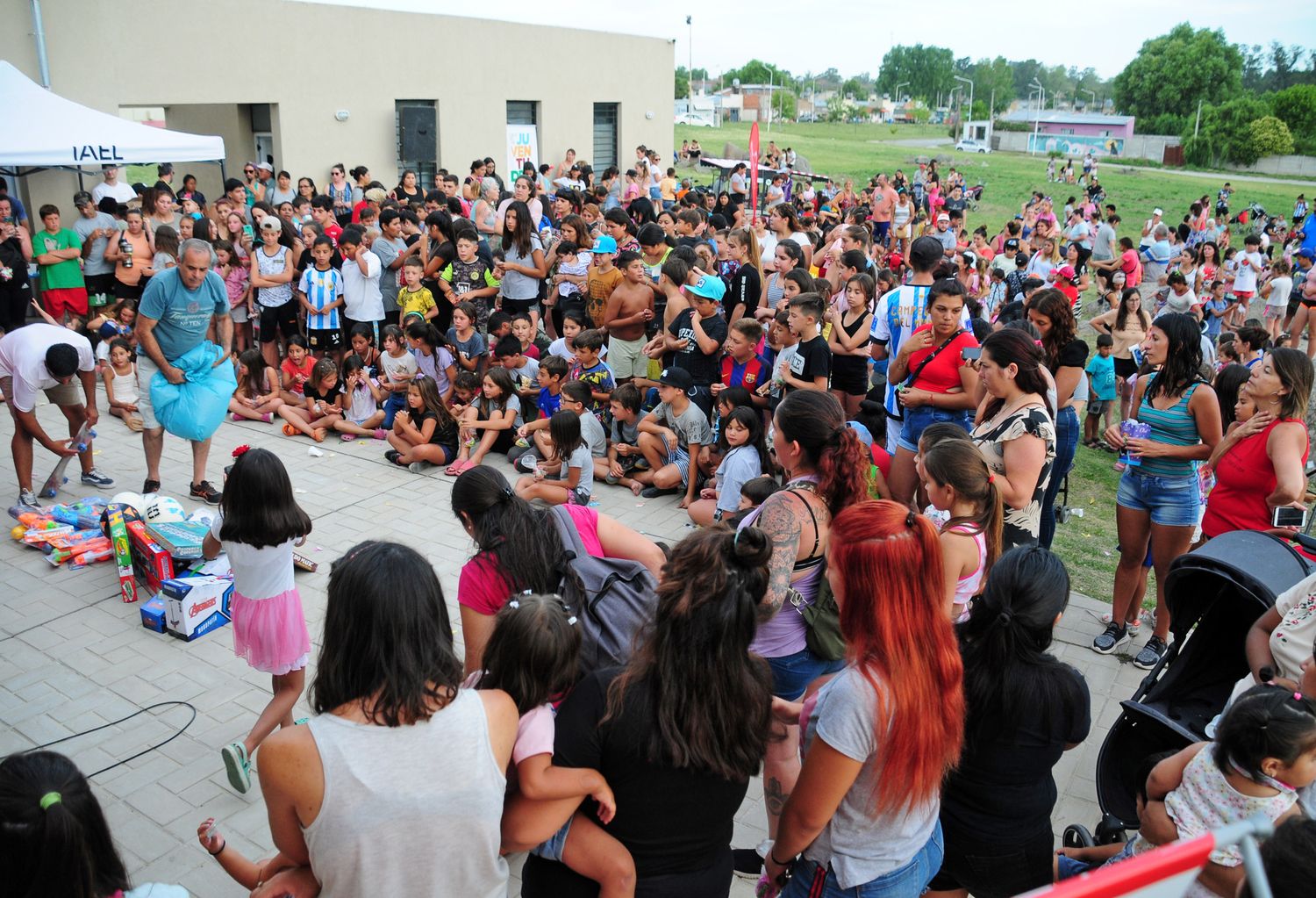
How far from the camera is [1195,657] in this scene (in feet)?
12.7

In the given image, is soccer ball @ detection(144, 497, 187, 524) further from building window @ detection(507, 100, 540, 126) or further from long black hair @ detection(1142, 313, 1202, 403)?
building window @ detection(507, 100, 540, 126)

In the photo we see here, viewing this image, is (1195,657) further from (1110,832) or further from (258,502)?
(258,502)

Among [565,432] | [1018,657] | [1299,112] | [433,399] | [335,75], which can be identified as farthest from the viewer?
[1299,112]

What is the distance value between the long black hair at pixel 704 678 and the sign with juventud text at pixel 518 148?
20.7 metres

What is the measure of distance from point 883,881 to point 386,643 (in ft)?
4.81

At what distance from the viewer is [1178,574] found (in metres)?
3.84

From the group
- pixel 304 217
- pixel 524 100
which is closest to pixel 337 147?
pixel 524 100

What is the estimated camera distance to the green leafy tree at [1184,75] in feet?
248

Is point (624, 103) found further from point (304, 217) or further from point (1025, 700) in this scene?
point (1025, 700)

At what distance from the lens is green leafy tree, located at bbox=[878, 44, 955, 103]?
144125 mm

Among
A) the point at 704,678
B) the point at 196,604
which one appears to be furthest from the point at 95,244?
the point at 704,678

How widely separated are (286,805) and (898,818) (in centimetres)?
151

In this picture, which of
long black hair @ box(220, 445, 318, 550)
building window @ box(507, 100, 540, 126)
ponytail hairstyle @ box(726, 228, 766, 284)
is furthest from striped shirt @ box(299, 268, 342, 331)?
building window @ box(507, 100, 540, 126)

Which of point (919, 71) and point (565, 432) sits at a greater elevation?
point (919, 71)
